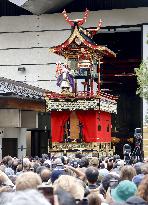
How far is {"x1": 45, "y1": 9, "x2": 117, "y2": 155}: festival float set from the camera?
95.1 ft

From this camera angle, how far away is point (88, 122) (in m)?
29.8

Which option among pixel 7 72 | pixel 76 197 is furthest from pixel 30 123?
pixel 76 197

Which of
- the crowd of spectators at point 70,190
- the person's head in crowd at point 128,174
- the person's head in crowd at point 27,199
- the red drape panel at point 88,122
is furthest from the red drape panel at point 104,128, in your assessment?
the person's head in crowd at point 27,199

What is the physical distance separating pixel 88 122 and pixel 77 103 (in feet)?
4.33

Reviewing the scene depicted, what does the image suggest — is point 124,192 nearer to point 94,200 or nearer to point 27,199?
point 94,200

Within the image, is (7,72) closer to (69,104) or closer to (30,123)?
(30,123)

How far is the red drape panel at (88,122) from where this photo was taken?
97.1ft

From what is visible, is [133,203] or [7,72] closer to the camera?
[133,203]

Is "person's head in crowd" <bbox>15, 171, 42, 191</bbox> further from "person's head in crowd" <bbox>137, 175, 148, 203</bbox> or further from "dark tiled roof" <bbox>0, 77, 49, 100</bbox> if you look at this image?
"dark tiled roof" <bbox>0, 77, 49, 100</bbox>

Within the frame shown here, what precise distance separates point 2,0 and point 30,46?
11.8 feet

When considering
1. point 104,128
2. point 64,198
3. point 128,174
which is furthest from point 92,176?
point 104,128

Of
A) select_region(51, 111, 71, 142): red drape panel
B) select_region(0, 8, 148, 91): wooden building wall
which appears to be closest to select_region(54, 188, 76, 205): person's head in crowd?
select_region(51, 111, 71, 142): red drape panel

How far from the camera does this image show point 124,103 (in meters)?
48.4

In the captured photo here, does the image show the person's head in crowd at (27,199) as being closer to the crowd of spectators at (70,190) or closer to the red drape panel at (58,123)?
the crowd of spectators at (70,190)
